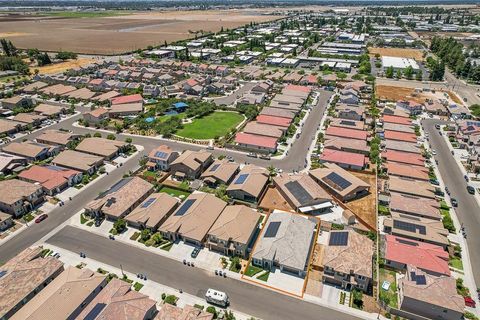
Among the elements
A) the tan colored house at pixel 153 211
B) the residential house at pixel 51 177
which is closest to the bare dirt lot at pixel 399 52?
the tan colored house at pixel 153 211

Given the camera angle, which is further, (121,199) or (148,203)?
(121,199)

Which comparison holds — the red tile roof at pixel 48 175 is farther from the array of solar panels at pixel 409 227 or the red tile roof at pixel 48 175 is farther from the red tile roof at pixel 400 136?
the red tile roof at pixel 400 136

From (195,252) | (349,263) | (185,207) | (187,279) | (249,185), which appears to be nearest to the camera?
(349,263)

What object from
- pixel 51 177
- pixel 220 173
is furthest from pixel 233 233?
pixel 51 177

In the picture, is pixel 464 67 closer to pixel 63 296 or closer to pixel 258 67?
pixel 258 67

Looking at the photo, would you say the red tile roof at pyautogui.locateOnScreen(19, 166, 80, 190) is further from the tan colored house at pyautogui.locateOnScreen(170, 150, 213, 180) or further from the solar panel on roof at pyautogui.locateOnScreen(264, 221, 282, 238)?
the solar panel on roof at pyautogui.locateOnScreen(264, 221, 282, 238)

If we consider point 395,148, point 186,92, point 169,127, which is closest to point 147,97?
point 186,92

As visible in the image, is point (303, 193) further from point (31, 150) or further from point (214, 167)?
point (31, 150)

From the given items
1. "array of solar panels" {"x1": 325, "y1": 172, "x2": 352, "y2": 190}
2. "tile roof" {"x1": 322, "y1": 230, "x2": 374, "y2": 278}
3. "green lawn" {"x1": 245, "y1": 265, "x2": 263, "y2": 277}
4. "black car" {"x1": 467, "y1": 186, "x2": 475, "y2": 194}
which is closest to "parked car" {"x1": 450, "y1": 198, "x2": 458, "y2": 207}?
"black car" {"x1": 467, "y1": 186, "x2": 475, "y2": 194}
